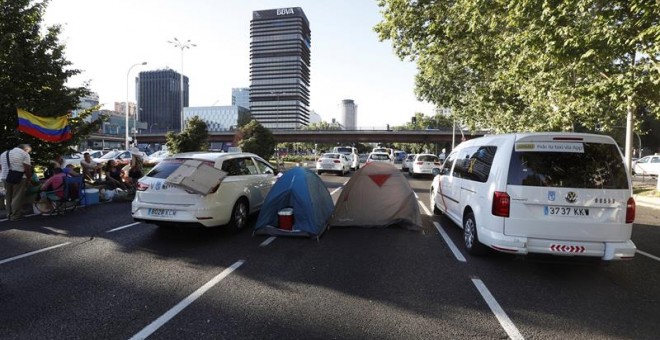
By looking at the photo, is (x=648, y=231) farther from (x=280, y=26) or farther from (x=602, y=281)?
(x=280, y=26)

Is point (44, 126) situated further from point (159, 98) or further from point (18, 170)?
point (159, 98)

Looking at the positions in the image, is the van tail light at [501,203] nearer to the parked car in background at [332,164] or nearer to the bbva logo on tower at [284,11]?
the parked car in background at [332,164]

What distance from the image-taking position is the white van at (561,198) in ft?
16.0

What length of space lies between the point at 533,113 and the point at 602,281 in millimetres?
19724

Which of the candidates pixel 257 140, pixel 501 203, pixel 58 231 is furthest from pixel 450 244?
pixel 257 140

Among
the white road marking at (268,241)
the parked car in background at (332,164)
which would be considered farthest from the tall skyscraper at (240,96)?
the white road marking at (268,241)

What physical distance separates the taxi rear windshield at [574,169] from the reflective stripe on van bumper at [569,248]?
0.75m

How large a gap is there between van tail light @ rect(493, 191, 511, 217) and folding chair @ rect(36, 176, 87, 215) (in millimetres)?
9975

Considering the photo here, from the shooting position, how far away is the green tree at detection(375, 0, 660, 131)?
33.7ft

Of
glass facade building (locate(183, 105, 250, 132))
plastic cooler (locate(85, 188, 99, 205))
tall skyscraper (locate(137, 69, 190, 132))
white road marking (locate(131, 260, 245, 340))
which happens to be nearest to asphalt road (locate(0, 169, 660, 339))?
white road marking (locate(131, 260, 245, 340))

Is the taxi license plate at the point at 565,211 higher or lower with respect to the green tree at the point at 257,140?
lower

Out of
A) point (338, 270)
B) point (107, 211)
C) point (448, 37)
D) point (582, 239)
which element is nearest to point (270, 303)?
point (338, 270)

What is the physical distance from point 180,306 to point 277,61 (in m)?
121

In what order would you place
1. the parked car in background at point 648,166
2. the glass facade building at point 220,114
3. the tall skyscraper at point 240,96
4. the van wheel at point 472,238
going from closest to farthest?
the van wheel at point 472,238 → the parked car in background at point 648,166 → the glass facade building at point 220,114 → the tall skyscraper at point 240,96
